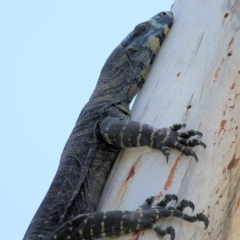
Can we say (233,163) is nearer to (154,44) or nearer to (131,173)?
(131,173)

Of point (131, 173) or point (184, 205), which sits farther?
point (131, 173)

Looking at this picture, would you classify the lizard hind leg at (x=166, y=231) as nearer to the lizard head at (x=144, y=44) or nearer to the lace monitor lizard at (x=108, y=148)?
the lace monitor lizard at (x=108, y=148)

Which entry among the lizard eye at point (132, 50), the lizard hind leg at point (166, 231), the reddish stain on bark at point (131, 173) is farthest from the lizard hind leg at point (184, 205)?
the lizard eye at point (132, 50)

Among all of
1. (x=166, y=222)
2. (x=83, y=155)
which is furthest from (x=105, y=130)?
(x=166, y=222)

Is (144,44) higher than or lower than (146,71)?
higher

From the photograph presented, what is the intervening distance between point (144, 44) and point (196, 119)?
2126 millimetres

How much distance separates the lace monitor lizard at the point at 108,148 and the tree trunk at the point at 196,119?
94 mm

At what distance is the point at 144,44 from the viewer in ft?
22.9

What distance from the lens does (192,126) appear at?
510 centimetres

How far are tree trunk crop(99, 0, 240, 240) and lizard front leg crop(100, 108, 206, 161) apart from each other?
0.06m

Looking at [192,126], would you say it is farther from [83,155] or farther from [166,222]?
[83,155]

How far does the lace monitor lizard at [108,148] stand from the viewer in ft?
16.0

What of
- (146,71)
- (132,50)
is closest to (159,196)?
(146,71)

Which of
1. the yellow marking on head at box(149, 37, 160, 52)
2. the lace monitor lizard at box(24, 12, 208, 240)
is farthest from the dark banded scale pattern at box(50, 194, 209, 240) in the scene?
the yellow marking on head at box(149, 37, 160, 52)
